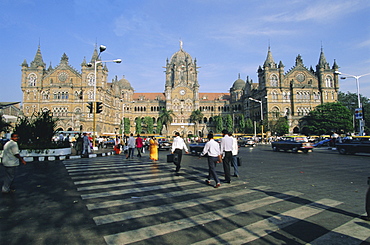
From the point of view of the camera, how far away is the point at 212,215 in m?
5.00

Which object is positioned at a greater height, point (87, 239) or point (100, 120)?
point (100, 120)

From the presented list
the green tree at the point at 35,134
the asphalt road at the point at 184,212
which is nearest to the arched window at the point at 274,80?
the green tree at the point at 35,134

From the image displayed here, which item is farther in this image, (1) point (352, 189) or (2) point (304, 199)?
(1) point (352, 189)

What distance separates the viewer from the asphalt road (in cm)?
399

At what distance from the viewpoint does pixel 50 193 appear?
6855mm

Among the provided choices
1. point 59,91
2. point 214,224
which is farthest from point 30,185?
point 59,91

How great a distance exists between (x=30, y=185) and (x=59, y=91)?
55.5m

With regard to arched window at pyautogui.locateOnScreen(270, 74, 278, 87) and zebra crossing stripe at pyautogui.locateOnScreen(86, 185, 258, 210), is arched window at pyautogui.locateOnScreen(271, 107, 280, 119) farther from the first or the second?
zebra crossing stripe at pyautogui.locateOnScreen(86, 185, 258, 210)

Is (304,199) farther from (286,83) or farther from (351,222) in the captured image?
(286,83)

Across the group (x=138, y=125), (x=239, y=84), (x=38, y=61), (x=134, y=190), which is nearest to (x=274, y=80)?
(x=239, y=84)

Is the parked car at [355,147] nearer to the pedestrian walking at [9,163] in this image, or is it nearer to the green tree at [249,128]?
the pedestrian walking at [9,163]

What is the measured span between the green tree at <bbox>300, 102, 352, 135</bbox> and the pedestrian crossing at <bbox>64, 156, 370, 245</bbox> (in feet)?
175

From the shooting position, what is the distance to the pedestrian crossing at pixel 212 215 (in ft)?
13.0

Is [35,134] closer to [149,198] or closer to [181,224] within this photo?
[149,198]
